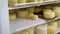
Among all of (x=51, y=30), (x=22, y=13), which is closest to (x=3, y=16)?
(x=22, y=13)

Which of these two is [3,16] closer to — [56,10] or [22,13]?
[22,13]

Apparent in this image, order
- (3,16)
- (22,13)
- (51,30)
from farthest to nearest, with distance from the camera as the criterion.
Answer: (51,30)
(22,13)
(3,16)

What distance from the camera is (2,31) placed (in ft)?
3.12

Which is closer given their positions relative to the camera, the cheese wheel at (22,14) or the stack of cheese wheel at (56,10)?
the cheese wheel at (22,14)

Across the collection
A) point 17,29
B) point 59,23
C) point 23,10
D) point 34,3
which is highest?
Answer: point 34,3

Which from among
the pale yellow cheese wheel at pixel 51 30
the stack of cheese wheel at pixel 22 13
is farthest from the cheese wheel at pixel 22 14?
the pale yellow cheese wheel at pixel 51 30

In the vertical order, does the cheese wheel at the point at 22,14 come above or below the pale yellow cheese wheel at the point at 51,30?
above

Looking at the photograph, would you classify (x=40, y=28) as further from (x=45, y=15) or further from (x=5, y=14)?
(x=5, y=14)

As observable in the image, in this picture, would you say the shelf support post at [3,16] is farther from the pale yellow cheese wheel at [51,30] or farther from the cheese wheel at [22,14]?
the pale yellow cheese wheel at [51,30]

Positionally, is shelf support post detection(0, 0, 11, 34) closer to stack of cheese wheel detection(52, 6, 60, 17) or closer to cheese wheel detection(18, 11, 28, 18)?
cheese wheel detection(18, 11, 28, 18)

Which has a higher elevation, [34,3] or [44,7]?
[34,3]

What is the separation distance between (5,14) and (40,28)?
0.57 meters

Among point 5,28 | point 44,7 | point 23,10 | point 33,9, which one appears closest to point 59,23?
point 44,7

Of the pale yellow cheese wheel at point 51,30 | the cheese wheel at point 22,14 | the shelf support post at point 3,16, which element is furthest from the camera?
the pale yellow cheese wheel at point 51,30
